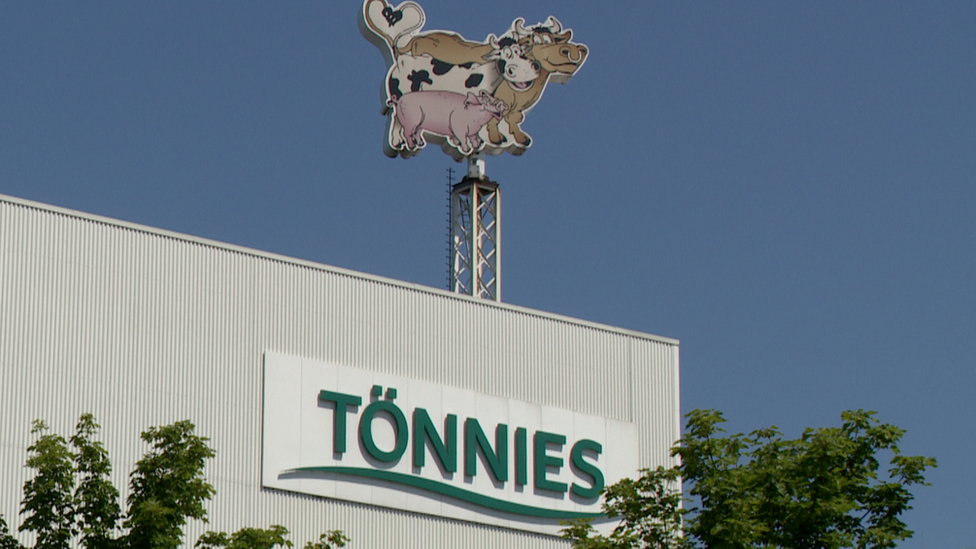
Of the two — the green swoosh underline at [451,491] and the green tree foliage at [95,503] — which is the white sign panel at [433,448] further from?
the green tree foliage at [95,503]

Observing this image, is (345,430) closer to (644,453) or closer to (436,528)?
(436,528)

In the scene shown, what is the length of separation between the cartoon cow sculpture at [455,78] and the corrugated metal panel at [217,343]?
23.8 ft

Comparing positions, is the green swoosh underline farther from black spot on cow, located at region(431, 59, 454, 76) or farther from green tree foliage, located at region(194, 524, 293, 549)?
green tree foliage, located at region(194, 524, 293, 549)

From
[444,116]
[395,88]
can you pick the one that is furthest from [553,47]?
[395,88]

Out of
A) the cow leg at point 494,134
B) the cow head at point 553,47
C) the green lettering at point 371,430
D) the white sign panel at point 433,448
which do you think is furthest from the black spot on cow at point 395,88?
the green lettering at point 371,430

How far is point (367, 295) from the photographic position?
5444cm

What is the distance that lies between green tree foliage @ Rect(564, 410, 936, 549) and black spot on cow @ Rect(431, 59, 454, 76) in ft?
82.0

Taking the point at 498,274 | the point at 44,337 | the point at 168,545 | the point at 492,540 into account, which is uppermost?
the point at 498,274

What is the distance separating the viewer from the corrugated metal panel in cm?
4822

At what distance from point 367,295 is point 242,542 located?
2003 centimetres

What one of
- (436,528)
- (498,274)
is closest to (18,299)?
(436,528)

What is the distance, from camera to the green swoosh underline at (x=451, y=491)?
52.4 m

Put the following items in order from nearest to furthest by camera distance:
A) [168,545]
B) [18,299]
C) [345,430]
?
1. [168,545]
2. [18,299]
3. [345,430]

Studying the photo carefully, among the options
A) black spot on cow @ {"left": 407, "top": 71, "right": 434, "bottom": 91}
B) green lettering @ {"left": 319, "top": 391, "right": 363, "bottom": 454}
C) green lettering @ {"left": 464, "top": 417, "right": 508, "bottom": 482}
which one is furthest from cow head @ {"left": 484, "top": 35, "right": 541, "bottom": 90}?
green lettering @ {"left": 319, "top": 391, "right": 363, "bottom": 454}
